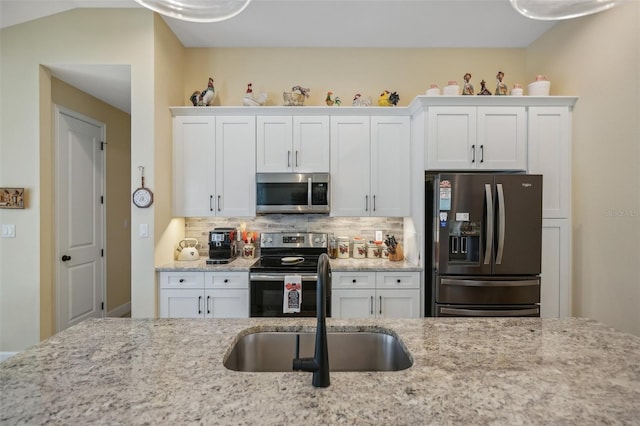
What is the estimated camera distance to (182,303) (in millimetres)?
2898

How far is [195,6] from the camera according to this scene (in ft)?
4.37

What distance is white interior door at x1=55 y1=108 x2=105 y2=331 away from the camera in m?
3.26

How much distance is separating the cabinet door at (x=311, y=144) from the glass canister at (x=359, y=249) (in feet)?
2.64

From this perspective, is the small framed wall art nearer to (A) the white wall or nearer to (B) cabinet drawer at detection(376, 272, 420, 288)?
(A) the white wall

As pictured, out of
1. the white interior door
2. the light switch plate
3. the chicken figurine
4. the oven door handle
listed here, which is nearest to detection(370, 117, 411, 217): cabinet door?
the oven door handle

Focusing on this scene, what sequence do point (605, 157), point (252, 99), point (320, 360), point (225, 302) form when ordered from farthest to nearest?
point (252, 99) → point (225, 302) → point (605, 157) → point (320, 360)

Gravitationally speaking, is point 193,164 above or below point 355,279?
above

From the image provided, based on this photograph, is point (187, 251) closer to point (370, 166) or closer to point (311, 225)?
point (311, 225)

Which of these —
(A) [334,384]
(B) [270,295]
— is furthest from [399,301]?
(A) [334,384]

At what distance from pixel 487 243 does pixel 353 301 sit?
4.07 ft

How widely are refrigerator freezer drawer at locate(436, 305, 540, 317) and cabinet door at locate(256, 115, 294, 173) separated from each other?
6.30ft

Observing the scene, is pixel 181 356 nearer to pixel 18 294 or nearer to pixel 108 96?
pixel 18 294

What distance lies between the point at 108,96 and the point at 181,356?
362cm

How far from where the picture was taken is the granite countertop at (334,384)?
2.61 feet
